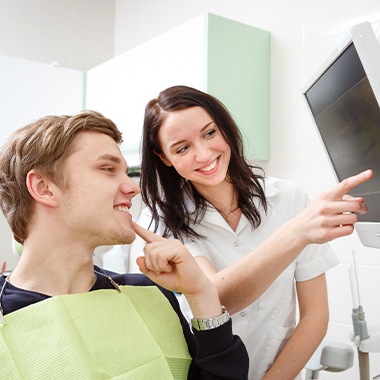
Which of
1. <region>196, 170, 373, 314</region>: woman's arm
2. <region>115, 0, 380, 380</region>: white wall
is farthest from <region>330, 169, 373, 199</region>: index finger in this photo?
<region>115, 0, 380, 380</region>: white wall

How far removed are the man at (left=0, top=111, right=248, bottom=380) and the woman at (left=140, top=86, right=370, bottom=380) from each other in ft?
0.67

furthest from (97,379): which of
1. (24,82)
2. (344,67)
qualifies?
(24,82)

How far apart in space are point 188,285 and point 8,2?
9.39ft

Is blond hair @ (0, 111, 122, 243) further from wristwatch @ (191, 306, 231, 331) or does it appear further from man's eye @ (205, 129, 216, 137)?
wristwatch @ (191, 306, 231, 331)

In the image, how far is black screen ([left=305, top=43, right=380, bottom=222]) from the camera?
968 mm

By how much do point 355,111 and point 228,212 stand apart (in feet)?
1.97

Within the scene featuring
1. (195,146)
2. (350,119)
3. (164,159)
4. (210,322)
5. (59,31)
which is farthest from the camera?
(59,31)

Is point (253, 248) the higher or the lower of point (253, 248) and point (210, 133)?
the lower

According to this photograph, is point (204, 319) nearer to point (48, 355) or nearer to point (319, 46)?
point (48, 355)

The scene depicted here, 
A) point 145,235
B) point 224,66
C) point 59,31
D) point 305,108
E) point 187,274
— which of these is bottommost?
point 187,274

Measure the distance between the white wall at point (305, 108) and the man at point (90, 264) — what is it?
962mm

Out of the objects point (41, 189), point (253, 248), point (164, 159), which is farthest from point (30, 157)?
point (253, 248)

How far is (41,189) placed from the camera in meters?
1.24

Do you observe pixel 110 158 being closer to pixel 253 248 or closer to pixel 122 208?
pixel 122 208
